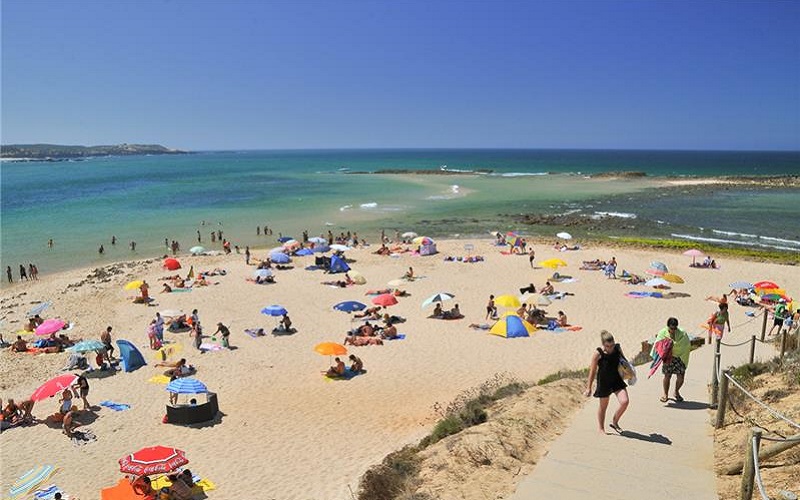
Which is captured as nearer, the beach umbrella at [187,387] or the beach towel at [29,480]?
the beach towel at [29,480]

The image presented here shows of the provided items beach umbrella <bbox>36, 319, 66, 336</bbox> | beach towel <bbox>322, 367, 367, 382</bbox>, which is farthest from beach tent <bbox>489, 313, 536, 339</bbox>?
beach umbrella <bbox>36, 319, 66, 336</bbox>

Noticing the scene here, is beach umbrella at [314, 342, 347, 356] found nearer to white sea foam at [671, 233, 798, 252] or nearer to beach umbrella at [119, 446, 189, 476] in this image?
beach umbrella at [119, 446, 189, 476]

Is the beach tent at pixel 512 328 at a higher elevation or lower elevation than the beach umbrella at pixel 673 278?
lower

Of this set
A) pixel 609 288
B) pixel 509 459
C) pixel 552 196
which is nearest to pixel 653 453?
pixel 509 459

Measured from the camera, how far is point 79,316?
67.3 ft

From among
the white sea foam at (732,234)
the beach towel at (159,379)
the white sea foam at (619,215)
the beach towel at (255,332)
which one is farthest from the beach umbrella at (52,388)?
the white sea foam at (619,215)

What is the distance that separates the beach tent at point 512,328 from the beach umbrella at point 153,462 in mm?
10519

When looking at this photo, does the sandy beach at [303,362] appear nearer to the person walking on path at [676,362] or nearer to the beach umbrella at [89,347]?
the beach umbrella at [89,347]

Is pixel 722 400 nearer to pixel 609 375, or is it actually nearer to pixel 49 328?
pixel 609 375

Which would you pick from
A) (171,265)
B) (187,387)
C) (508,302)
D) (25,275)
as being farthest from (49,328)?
(508,302)

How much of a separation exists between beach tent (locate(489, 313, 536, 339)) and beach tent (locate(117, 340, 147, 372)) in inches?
420

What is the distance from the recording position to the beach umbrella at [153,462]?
28.3 feet

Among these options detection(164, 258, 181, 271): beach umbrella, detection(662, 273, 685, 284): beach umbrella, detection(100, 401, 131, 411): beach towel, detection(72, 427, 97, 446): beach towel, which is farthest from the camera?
detection(164, 258, 181, 271): beach umbrella

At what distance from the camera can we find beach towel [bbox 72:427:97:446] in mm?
11016
